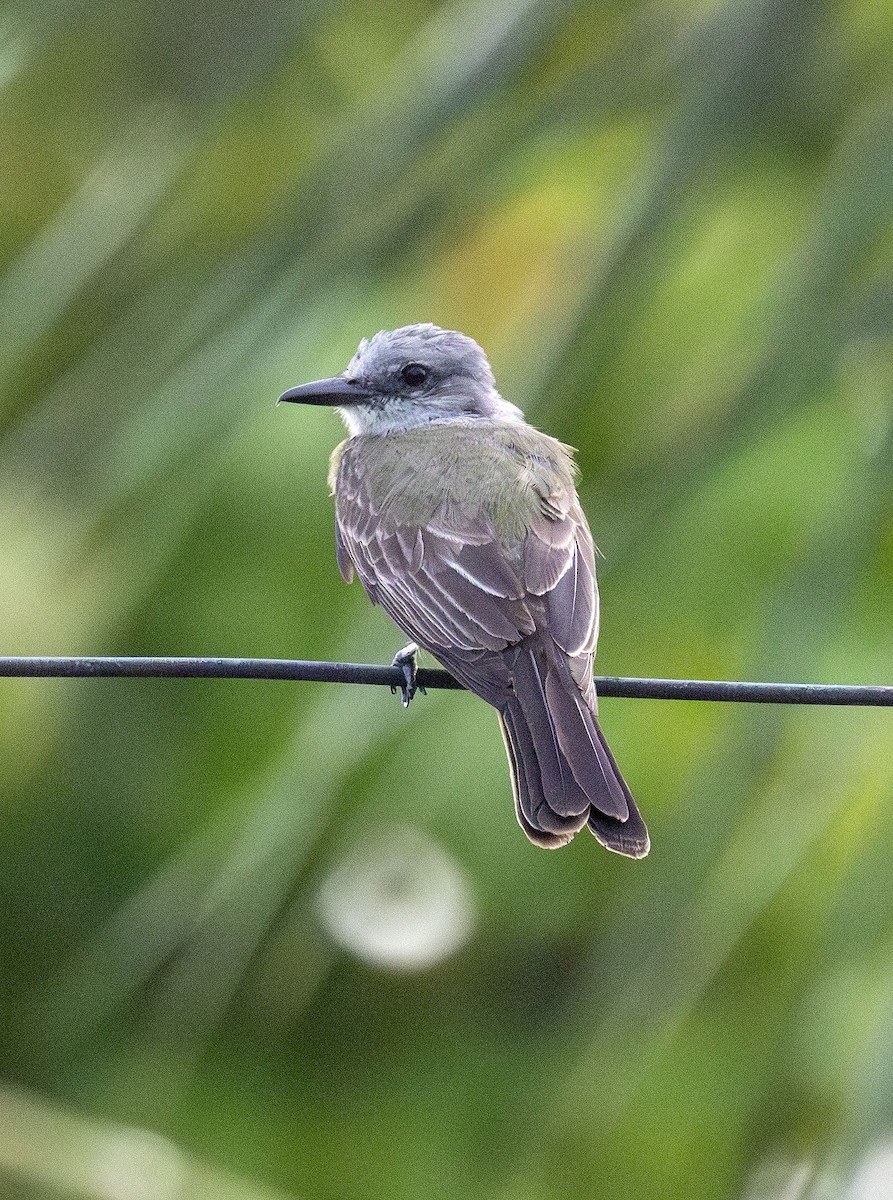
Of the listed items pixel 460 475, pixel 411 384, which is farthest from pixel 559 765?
pixel 411 384

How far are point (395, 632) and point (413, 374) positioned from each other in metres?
2.09

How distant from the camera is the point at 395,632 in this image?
3.21 meters

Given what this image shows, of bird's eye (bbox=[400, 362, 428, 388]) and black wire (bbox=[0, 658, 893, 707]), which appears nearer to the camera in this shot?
black wire (bbox=[0, 658, 893, 707])

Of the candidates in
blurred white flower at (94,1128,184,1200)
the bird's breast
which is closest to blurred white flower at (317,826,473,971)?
blurred white flower at (94,1128,184,1200)

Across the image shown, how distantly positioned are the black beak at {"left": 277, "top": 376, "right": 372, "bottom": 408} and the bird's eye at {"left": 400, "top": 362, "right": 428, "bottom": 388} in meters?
0.15

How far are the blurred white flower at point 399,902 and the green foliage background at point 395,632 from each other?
0.15 meters

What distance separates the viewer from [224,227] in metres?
7.82

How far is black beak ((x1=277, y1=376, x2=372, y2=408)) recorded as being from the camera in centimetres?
486

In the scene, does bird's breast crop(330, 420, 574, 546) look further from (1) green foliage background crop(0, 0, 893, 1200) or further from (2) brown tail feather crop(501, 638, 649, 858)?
(2) brown tail feather crop(501, 638, 649, 858)

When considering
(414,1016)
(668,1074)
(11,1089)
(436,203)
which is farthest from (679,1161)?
(436,203)

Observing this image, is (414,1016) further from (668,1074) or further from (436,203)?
(436,203)

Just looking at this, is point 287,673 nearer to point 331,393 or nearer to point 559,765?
point 559,765

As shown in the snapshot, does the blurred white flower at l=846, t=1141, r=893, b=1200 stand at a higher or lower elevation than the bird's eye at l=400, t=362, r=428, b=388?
lower

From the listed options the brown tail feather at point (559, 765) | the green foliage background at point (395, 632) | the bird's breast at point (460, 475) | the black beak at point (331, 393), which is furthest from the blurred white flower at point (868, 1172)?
the black beak at point (331, 393)
